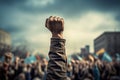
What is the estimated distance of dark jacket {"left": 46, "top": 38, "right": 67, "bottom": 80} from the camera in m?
4.42

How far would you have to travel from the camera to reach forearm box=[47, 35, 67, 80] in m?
4.42

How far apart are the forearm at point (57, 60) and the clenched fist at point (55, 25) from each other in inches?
1.9

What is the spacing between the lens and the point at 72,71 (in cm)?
1775

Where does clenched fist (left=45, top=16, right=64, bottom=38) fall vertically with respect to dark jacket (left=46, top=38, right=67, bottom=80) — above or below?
above

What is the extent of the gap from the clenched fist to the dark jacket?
74mm

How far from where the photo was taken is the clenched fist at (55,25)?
4414 millimetres

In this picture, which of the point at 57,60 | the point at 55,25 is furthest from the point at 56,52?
the point at 55,25

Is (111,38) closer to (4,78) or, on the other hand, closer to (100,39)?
(100,39)

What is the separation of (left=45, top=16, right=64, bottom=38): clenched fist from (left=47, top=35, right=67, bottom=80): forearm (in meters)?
0.05

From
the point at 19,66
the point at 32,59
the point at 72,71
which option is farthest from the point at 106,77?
the point at 32,59

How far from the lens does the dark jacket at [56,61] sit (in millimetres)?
4418

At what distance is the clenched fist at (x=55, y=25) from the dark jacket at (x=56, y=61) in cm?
7

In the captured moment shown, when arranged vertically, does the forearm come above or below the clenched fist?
below

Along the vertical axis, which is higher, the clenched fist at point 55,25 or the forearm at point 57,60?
the clenched fist at point 55,25
